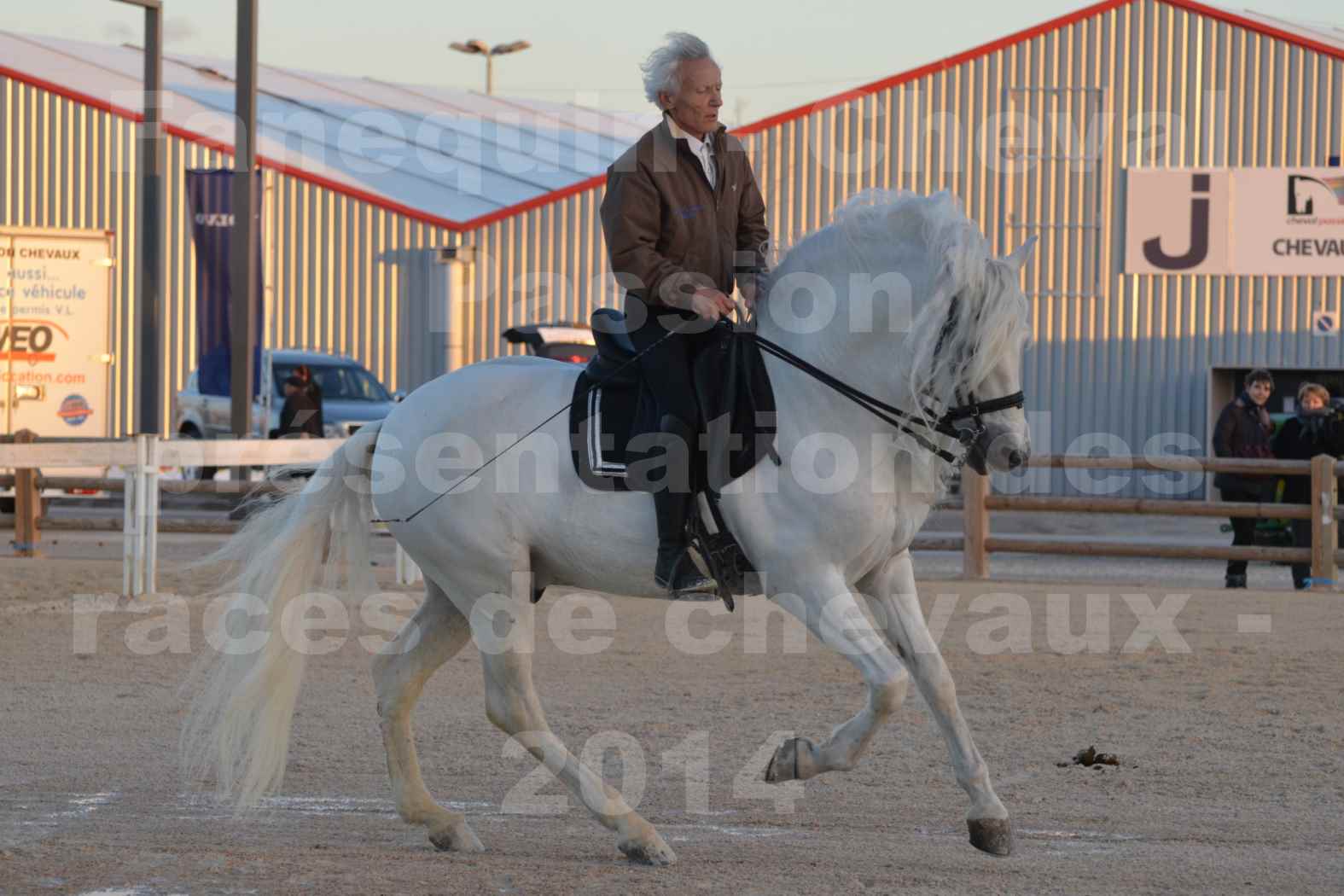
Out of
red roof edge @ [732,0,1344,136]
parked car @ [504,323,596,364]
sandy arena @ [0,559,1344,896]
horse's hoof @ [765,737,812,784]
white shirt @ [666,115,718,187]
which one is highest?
red roof edge @ [732,0,1344,136]

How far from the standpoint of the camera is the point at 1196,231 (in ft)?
89.3

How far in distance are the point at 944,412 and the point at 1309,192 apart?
939 inches

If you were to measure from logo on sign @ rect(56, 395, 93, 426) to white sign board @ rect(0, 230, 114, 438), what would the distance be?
0.4 inches

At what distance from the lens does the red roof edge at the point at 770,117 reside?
88.9ft

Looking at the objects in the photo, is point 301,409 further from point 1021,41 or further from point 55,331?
point 1021,41

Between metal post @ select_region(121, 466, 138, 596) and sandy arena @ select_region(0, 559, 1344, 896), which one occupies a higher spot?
metal post @ select_region(121, 466, 138, 596)

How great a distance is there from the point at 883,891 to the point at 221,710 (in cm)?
248

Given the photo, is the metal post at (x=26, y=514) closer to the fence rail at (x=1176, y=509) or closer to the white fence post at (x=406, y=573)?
the white fence post at (x=406, y=573)

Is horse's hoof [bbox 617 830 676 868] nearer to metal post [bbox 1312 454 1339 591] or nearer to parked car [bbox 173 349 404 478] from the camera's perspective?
metal post [bbox 1312 454 1339 591]

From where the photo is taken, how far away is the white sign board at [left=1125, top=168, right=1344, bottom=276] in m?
26.9

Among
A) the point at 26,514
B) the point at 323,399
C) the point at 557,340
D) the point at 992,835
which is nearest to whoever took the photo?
the point at 992,835

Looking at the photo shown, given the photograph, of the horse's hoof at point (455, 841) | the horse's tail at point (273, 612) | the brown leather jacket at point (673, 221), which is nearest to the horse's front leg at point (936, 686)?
the brown leather jacket at point (673, 221)

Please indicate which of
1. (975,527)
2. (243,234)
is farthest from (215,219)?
(975,527)

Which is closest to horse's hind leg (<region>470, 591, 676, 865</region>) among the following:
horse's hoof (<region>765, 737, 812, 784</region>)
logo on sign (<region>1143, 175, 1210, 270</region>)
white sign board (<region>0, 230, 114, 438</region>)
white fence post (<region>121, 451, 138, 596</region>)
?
horse's hoof (<region>765, 737, 812, 784</region>)
